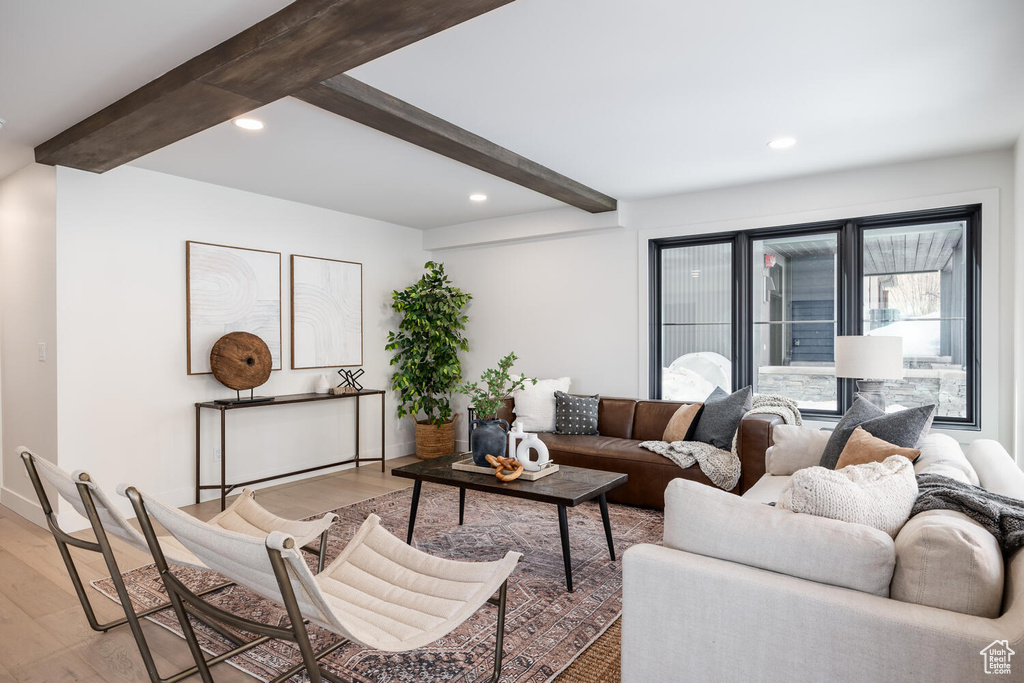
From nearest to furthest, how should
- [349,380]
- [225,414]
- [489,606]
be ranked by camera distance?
[489,606], [225,414], [349,380]

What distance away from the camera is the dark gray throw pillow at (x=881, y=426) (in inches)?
107

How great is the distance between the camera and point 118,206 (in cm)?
399

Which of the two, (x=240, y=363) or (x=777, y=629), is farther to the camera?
(x=240, y=363)

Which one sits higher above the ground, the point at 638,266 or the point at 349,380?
the point at 638,266

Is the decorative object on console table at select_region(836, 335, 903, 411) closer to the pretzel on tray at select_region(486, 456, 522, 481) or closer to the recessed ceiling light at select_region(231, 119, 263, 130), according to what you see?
the pretzel on tray at select_region(486, 456, 522, 481)

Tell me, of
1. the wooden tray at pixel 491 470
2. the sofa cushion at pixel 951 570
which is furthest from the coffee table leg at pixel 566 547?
the sofa cushion at pixel 951 570

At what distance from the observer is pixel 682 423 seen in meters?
4.36

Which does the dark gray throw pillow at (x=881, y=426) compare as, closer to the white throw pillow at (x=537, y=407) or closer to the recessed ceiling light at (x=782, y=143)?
the recessed ceiling light at (x=782, y=143)

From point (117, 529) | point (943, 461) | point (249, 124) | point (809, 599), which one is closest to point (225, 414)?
point (249, 124)

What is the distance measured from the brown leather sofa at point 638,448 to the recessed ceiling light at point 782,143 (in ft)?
5.71

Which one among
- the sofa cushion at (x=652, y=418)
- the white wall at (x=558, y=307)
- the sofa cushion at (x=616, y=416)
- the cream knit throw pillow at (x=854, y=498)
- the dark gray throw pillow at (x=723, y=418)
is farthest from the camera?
the white wall at (x=558, y=307)

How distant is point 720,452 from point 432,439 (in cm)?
290

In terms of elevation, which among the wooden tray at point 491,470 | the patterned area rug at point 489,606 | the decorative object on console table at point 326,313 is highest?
the decorative object on console table at point 326,313

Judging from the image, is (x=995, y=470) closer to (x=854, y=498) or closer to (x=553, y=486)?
(x=854, y=498)
